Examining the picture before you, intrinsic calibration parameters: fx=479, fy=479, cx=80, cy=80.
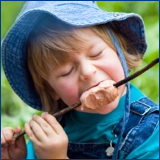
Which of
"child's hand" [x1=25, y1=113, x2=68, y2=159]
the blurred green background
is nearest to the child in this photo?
"child's hand" [x1=25, y1=113, x2=68, y2=159]

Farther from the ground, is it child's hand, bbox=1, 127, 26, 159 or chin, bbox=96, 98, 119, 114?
chin, bbox=96, 98, 119, 114

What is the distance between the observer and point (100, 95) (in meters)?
1.04

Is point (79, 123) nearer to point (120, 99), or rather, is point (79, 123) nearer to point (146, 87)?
point (120, 99)

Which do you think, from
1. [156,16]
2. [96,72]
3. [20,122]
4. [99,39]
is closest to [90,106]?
[96,72]

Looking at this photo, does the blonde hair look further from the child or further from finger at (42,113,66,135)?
finger at (42,113,66,135)

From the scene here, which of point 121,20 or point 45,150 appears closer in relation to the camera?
point 45,150

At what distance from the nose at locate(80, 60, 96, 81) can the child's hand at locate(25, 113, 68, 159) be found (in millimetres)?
117

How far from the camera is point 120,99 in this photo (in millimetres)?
1202

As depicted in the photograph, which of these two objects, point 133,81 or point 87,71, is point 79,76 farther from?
point 133,81

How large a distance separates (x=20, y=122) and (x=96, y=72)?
92 centimetres

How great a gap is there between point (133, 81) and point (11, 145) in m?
0.92

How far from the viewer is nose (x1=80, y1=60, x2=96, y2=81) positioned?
107 centimetres

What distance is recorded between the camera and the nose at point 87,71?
1.07 metres

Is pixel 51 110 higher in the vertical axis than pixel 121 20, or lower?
lower
